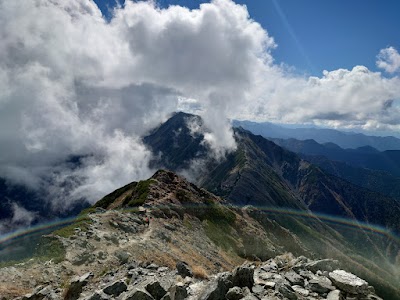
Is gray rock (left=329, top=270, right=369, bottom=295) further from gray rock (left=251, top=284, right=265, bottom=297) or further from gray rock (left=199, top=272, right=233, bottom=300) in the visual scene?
gray rock (left=199, top=272, right=233, bottom=300)

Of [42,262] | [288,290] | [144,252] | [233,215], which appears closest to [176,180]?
[233,215]

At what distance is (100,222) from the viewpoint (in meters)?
62.1

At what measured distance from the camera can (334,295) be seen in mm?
18047

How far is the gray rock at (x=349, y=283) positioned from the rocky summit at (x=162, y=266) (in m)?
0.06

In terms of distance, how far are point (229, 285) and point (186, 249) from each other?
47386 mm

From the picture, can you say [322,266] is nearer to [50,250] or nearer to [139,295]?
[139,295]

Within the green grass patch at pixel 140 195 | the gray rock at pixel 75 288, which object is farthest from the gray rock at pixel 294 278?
the green grass patch at pixel 140 195

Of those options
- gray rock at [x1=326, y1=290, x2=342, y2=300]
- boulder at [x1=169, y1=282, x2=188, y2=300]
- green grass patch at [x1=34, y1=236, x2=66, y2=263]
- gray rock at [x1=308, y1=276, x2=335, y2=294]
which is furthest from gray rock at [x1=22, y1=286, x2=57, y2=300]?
gray rock at [x1=326, y1=290, x2=342, y2=300]

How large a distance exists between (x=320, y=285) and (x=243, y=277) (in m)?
4.80

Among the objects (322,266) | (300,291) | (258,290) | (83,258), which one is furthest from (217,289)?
(83,258)

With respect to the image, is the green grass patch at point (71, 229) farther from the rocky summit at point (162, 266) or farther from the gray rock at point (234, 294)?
the gray rock at point (234, 294)

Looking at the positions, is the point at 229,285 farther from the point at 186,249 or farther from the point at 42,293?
the point at 186,249

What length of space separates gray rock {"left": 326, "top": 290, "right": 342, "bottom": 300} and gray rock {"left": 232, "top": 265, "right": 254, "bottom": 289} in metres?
4.55

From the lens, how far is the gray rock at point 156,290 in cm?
2022
